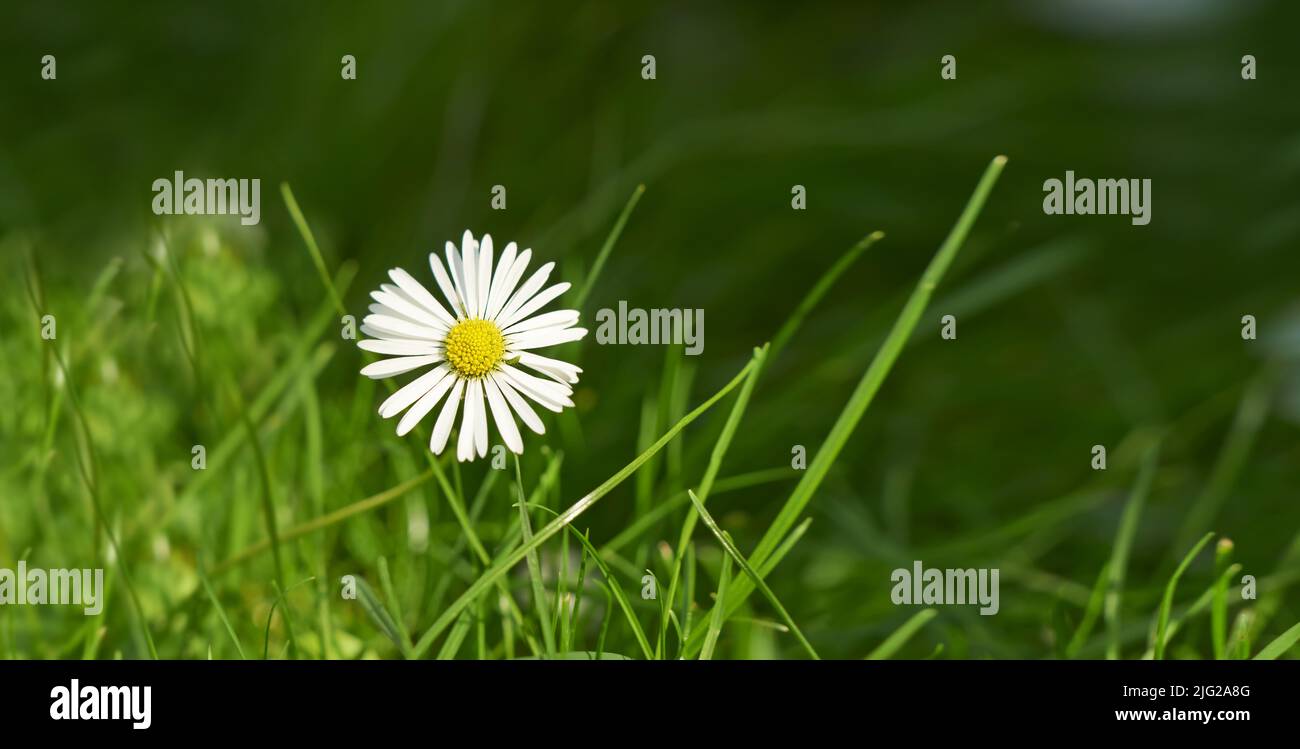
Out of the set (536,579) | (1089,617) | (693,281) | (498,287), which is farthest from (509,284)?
(693,281)

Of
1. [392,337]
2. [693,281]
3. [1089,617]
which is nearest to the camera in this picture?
[392,337]

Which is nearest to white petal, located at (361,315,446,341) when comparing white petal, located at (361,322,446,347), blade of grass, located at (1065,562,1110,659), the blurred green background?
white petal, located at (361,322,446,347)

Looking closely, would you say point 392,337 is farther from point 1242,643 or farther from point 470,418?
point 1242,643

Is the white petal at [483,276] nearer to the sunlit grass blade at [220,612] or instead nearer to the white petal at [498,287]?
the white petal at [498,287]

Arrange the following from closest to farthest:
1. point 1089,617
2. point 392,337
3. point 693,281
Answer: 1. point 392,337
2. point 1089,617
3. point 693,281
